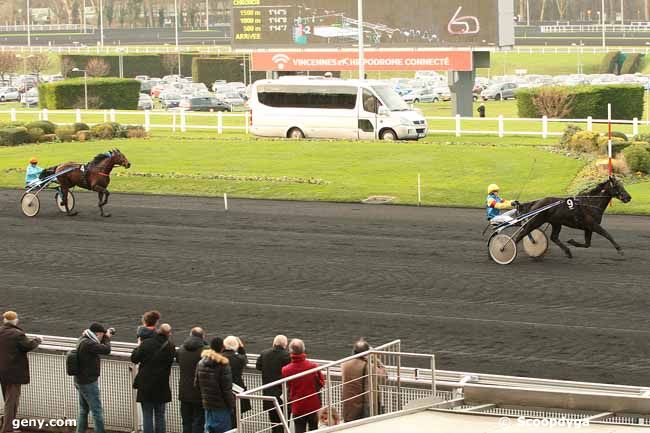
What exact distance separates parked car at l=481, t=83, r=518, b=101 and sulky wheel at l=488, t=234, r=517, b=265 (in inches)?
1869

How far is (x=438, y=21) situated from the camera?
48.1 m

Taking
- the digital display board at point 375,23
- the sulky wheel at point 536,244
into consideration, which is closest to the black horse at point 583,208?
the sulky wheel at point 536,244

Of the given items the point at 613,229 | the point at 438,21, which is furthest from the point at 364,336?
the point at 438,21

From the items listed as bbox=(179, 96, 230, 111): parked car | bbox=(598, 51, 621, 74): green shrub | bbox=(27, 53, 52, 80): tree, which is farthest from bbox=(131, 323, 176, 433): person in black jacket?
bbox=(27, 53, 52, 80): tree

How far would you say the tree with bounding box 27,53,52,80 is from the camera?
292ft

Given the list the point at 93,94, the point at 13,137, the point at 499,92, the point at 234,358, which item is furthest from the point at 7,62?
the point at 234,358

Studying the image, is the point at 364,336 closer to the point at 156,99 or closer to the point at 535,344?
the point at 535,344

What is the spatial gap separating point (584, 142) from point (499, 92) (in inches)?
1365

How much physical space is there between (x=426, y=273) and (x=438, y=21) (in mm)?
30252

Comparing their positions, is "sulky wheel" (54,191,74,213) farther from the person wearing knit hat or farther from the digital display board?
the digital display board

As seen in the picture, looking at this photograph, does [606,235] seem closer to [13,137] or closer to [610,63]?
[13,137]

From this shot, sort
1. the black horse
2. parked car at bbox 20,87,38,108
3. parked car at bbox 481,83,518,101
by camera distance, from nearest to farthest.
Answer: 1. the black horse
2. parked car at bbox 20,87,38,108
3. parked car at bbox 481,83,518,101

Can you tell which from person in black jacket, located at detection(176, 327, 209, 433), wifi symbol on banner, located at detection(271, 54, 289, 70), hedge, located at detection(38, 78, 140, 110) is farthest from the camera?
hedge, located at detection(38, 78, 140, 110)

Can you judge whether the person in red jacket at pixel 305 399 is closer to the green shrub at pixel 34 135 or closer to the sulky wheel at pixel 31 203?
the sulky wheel at pixel 31 203
